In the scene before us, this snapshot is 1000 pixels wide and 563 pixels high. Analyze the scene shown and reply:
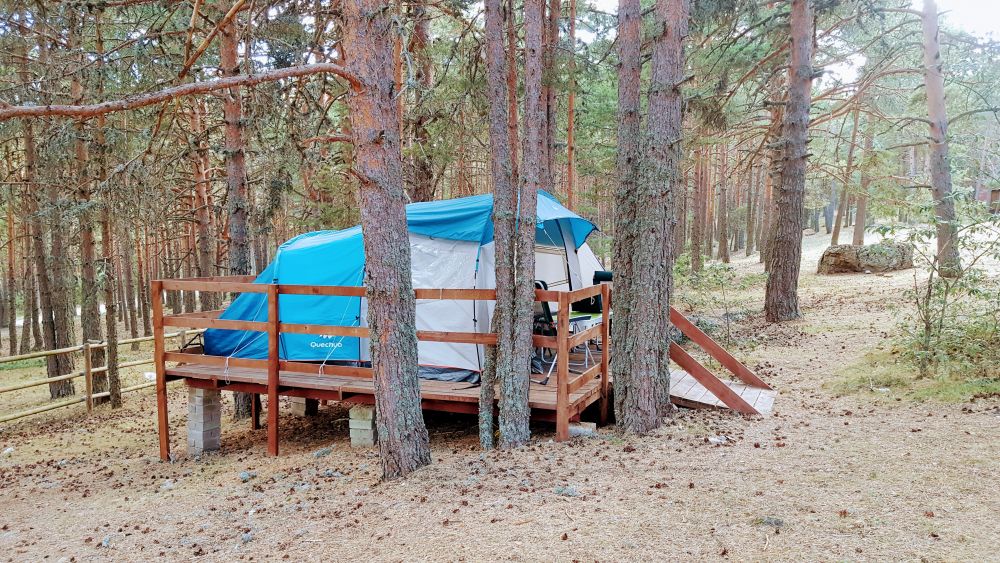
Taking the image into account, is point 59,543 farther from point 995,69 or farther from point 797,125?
point 995,69

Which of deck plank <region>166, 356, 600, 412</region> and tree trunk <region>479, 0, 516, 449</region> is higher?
tree trunk <region>479, 0, 516, 449</region>

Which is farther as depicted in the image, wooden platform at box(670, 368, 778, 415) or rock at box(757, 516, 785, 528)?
wooden platform at box(670, 368, 778, 415)

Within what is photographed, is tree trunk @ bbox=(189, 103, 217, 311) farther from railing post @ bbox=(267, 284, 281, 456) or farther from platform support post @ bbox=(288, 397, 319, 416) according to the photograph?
railing post @ bbox=(267, 284, 281, 456)

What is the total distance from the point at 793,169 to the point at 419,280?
270 inches

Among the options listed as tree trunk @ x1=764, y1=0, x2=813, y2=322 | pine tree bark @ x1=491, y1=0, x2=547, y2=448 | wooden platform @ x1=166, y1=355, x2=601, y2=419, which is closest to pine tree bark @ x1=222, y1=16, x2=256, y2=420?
wooden platform @ x1=166, y1=355, x2=601, y2=419

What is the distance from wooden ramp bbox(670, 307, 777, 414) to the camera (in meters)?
5.85

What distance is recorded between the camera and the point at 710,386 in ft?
19.4

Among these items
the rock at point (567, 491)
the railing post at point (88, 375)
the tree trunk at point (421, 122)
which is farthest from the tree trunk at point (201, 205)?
the rock at point (567, 491)

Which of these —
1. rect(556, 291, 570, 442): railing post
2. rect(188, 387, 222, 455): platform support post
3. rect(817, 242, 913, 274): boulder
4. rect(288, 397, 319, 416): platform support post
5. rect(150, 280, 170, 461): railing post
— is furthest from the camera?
rect(817, 242, 913, 274): boulder

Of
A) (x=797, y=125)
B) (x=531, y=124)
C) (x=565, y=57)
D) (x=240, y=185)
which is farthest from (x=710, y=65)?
(x=240, y=185)

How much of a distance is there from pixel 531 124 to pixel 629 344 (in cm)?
208

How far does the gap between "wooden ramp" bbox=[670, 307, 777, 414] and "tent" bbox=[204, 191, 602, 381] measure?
1.99 meters

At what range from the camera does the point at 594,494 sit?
4.04 meters

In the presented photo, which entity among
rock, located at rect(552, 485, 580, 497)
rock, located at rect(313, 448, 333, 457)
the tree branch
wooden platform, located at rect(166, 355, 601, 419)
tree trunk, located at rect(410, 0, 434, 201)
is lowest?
rock, located at rect(313, 448, 333, 457)
